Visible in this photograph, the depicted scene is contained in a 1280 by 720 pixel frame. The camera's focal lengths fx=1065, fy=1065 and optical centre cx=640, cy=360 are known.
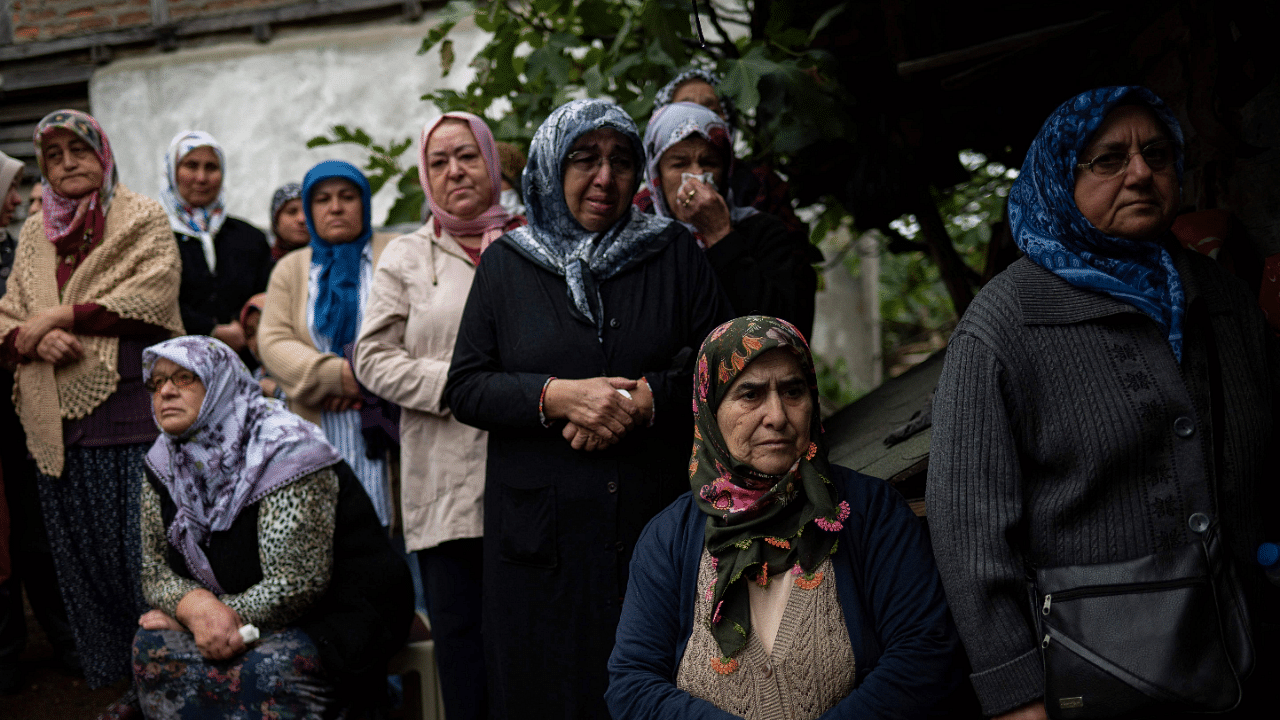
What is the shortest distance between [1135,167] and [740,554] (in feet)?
3.54

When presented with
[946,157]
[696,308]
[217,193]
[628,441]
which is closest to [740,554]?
[628,441]

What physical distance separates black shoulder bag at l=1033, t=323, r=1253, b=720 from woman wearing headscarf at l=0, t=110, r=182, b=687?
3423 millimetres

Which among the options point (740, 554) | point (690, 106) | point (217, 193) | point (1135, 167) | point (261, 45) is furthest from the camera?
point (261, 45)

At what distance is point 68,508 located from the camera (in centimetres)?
408

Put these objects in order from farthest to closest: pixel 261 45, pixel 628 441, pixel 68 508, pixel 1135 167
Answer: pixel 261 45 < pixel 68 508 < pixel 628 441 < pixel 1135 167

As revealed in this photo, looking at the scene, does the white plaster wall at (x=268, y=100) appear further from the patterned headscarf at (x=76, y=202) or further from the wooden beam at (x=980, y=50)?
the wooden beam at (x=980, y=50)

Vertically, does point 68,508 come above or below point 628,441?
below

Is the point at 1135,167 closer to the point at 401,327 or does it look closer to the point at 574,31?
the point at 401,327

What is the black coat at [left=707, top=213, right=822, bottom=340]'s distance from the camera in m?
2.98

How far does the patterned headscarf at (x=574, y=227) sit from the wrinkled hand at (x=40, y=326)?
6.81 ft

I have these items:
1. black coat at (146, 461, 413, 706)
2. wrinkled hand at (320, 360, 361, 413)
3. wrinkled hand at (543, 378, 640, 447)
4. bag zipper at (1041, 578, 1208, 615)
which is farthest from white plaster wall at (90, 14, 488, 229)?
bag zipper at (1041, 578, 1208, 615)

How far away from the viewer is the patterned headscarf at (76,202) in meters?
4.10

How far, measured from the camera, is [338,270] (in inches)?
162

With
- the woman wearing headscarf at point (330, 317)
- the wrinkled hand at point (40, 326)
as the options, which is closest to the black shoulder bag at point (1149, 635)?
the woman wearing headscarf at point (330, 317)
